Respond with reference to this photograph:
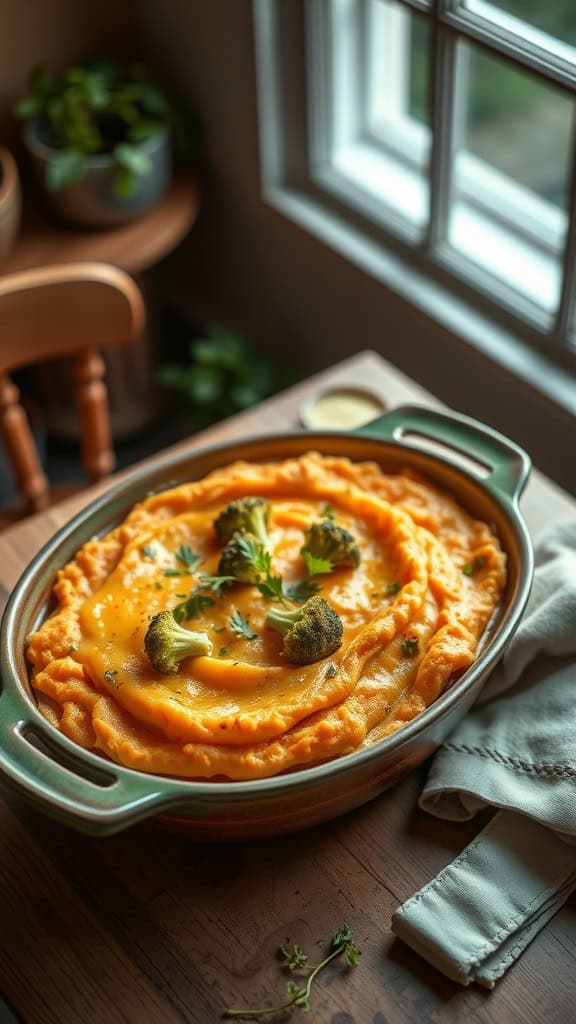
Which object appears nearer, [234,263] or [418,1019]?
[418,1019]

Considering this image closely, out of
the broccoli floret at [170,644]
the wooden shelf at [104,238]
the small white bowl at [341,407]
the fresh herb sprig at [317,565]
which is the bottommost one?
the wooden shelf at [104,238]

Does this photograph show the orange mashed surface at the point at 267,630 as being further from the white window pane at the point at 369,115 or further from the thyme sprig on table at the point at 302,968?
the white window pane at the point at 369,115

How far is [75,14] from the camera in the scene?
117 inches

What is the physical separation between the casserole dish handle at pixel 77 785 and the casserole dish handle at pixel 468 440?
649 millimetres

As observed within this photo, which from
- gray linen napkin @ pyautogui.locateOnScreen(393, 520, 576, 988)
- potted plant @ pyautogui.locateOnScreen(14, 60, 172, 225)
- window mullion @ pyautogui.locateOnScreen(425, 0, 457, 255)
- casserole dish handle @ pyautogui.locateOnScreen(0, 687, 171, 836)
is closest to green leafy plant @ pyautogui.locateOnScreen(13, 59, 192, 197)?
potted plant @ pyautogui.locateOnScreen(14, 60, 172, 225)

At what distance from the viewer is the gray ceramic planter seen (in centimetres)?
274

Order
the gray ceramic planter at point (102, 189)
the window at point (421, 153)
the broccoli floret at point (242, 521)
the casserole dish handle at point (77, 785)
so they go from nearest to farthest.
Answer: the casserole dish handle at point (77, 785) → the broccoli floret at point (242, 521) → the window at point (421, 153) → the gray ceramic planter at point (102, 189)

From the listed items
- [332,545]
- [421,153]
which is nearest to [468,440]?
[332,545]

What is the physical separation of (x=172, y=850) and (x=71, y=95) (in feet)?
6.44

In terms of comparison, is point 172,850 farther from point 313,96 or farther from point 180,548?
point 313,96

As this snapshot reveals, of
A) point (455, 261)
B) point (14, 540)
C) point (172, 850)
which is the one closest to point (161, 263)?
point (455, 261)

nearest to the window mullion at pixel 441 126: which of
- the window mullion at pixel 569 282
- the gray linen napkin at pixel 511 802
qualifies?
the window mullion at pixel 569 282

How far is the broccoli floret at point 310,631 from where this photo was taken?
1.38 metres

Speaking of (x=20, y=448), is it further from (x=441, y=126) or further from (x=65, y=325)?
(x=441, y=126)
